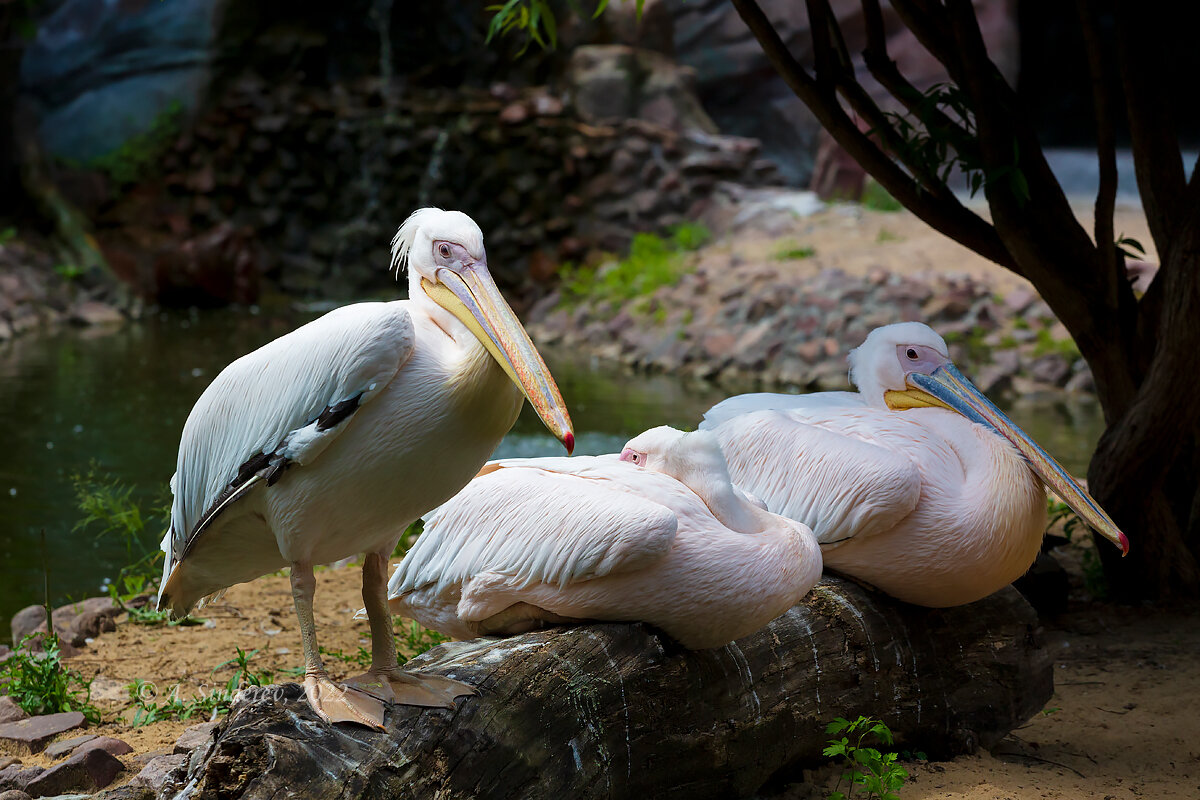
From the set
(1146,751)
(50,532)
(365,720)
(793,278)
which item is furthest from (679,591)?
(793,278)

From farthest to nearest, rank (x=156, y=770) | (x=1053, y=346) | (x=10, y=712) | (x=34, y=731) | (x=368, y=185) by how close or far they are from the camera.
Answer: (x=368, y=185) < (x=1053, y=346) < (x=10, y=712) < (x=34, y=731) < (x=156, y=770)

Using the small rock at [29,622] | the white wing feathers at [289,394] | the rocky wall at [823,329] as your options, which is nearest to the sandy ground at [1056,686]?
the small rock at [29,622]

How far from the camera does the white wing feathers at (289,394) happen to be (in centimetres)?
238

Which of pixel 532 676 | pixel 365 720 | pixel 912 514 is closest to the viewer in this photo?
pixel 365 720

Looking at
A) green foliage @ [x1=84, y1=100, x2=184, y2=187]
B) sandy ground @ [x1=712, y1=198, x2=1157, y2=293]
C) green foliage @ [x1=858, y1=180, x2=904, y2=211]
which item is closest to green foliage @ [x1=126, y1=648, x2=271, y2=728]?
sandy ground @ [x1=712, y1=198, x2=1157, y2=293]

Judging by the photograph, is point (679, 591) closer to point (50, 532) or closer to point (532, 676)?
point (532, 676)

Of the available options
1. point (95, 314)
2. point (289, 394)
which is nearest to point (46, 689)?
point (289, 394)

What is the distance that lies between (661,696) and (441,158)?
15759 millimetres

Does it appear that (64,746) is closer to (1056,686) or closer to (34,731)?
(34,731)

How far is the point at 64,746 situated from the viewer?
323 centimetres

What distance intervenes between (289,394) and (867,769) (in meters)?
1.86

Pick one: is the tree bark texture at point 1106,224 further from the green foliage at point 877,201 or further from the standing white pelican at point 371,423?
the green foliage at point 877,201

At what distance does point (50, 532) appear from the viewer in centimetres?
611

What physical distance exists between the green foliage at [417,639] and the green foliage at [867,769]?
161 cm
